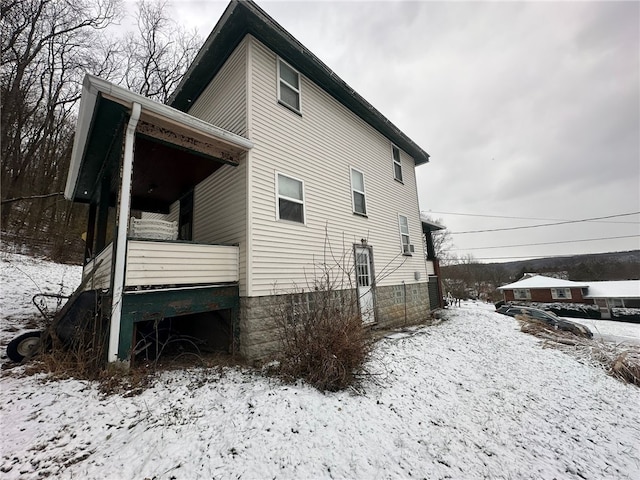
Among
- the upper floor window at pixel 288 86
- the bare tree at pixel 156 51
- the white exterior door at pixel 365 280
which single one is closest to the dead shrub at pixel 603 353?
the white exterior door at pixel 365 280

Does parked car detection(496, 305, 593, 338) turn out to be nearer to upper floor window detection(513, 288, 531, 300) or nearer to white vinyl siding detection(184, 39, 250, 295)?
white vinyl siding detection(184, 39, 250, 295)

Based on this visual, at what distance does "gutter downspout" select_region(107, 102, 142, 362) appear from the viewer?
358 cm

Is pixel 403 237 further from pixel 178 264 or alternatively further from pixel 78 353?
pixel 78 353

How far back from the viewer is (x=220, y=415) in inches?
115

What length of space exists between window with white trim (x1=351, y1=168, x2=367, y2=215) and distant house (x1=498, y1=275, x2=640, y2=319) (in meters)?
35.3

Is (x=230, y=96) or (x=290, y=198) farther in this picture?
(x=230, y=96)

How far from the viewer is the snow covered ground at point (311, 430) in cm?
225

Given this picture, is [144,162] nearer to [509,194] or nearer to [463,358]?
[463,358]

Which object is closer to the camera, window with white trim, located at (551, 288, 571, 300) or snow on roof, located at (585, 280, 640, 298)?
snow on roof, located at (585, 280, 640, 298)

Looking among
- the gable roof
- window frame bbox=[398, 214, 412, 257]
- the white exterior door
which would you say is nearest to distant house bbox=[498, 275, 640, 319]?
window frame bbox=[398, 214, 412, 257]

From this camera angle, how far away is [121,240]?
3.71m

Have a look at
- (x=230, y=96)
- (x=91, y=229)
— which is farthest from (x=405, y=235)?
(x=91, y=229)

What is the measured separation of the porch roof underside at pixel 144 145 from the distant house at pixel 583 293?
132 ft

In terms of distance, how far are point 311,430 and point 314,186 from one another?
5312 mm
